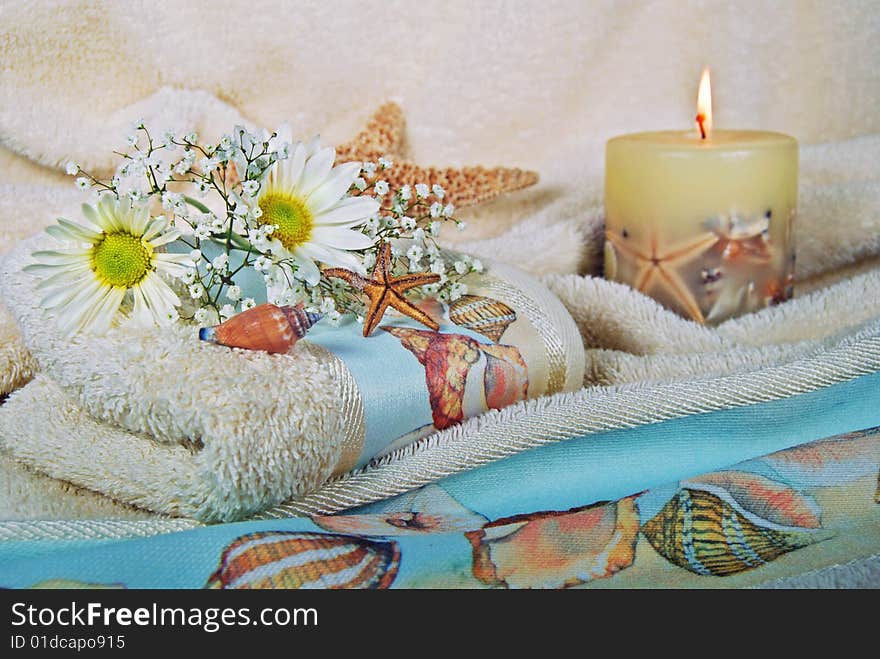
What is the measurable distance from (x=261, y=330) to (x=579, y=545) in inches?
6.1

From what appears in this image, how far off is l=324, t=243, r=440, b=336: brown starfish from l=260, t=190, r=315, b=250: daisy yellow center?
23 millimetres

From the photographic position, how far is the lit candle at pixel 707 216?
57 centimetres

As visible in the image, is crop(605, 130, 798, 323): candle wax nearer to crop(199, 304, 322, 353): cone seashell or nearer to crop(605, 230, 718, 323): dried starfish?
crop(605, 230, 718, 323): dried starfish

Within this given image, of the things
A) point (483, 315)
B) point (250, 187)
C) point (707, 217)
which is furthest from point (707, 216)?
point (250, 187)

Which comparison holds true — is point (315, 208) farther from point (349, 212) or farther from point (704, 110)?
point (704, 110)

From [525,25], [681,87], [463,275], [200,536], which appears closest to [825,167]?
[681,87]

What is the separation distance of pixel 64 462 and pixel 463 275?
0.23 meters

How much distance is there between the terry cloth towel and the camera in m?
0.59

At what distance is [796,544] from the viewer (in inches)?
13.7

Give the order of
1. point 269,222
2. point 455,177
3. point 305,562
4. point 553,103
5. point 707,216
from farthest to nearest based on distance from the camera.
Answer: point 553,103
point 455,177
point 707,216
point 269,222
point 305,562

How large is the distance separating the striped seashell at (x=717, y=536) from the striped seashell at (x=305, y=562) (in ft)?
0.33

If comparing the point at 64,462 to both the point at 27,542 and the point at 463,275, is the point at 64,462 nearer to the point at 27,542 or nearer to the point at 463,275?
the point at 27,542

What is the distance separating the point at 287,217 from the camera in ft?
1.50

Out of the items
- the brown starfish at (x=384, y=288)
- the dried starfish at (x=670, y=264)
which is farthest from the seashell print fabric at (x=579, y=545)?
the dried starfish at (x=670, y=264)
